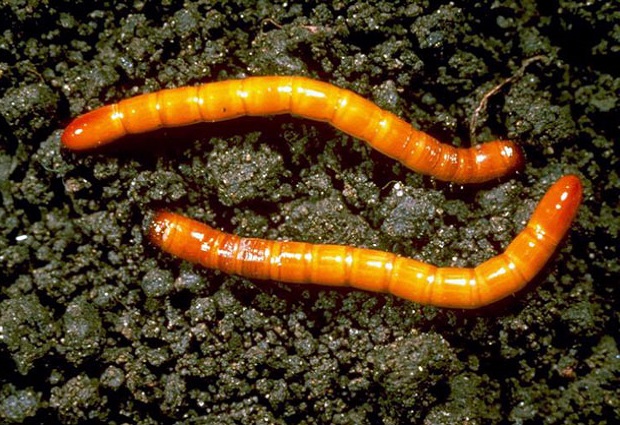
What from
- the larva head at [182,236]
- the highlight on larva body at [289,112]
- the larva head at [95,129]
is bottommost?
the larva head at [182,236]

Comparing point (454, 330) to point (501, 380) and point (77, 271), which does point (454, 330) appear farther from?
point (77, 271)

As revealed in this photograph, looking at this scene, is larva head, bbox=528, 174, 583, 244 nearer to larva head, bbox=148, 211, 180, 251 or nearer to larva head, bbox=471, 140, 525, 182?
larva head, bbox=471, 140, 525, 182

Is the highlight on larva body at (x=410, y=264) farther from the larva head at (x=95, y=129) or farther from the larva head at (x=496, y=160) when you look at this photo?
the larva head at (x=95, y=129)

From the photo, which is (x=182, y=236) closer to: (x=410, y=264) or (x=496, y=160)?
(x=410, y=264)

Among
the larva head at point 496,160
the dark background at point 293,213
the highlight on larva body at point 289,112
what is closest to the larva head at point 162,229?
the dark background at point 293,213

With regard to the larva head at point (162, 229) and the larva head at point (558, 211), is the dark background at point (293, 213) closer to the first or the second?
the larva head at point (162, 229)

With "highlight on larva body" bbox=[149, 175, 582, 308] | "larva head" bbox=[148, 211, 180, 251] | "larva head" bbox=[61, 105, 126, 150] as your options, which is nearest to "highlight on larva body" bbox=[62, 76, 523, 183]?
"larva head" bbox=[61, 105, 126, 150]

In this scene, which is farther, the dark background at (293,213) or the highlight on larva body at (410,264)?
the dark background at (293,213)

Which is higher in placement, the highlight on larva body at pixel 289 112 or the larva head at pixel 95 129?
the highlight on larva body at pixel 289 112
